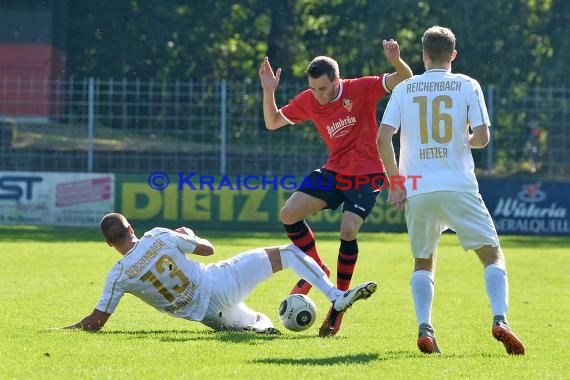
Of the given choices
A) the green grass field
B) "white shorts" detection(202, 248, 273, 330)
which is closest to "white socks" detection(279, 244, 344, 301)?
"white shorts" detection(202, 248, 273, 330)

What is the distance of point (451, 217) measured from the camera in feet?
24.8

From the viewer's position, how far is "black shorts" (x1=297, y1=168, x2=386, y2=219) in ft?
30.8

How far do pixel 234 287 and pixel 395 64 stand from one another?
1.94m

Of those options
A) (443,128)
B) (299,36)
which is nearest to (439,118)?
(443,128)

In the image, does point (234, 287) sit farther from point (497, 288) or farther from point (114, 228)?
point (497, 288)

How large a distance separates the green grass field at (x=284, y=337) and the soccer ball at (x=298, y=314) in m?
0.09

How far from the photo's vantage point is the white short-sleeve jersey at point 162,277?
830 centimetres

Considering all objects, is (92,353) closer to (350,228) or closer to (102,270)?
(350,228)

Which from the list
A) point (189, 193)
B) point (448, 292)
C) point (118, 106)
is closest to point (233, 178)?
point (189, 193)

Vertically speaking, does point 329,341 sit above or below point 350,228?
below

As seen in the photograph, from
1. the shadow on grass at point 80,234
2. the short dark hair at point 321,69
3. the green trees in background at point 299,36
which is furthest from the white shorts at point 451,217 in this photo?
the green trees in background at point 299,36

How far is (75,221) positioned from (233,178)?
314 centimetres

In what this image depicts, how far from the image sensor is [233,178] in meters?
23.4

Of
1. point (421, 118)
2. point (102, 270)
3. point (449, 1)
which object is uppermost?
point (449, 1)
